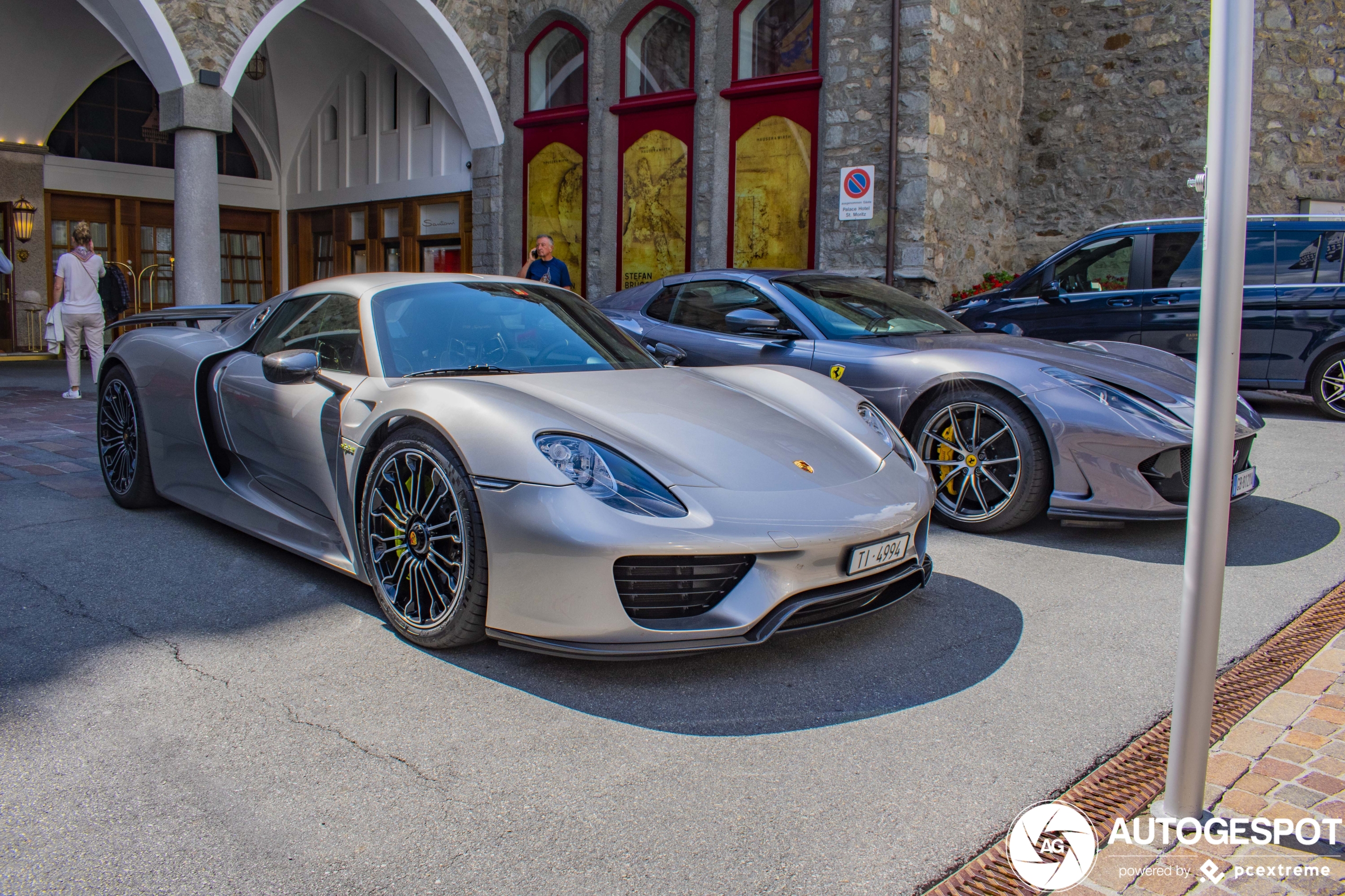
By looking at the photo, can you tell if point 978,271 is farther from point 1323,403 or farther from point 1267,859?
point 1267,859

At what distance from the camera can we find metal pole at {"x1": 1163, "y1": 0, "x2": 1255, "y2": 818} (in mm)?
1925

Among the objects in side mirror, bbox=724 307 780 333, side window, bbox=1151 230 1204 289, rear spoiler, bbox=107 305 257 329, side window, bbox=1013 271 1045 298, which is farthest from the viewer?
side window, bbox=1013 271 1045 298

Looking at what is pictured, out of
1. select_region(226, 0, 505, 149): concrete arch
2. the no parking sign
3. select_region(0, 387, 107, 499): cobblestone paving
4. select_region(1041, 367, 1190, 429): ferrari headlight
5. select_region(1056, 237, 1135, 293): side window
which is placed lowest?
select_region(0, 387, 107, 499): cobblestone paving

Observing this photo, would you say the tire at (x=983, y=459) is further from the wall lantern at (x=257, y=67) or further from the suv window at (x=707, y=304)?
the wall lantern at (x=257, y=67)

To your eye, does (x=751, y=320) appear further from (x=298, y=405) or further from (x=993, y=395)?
(x=298, y=405)

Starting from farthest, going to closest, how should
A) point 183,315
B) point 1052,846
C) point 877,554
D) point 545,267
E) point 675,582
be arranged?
1. point 545,267
2. point 183,315
3. point 877,554
4. point 675,582
5. point 1052,846

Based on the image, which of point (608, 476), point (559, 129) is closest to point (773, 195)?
point (559, 129)

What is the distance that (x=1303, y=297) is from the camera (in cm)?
844

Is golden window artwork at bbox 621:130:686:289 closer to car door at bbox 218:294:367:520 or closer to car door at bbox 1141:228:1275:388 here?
car door at bbox 1141:228:1275:388

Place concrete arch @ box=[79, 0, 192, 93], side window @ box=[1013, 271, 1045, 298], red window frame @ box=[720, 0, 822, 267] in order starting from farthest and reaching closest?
red window frame @ box=[720, 0, 822, 267] < concrete arch @ box=[79, 0, 192, 93] < side window @ box=[1013, 271, 1045, 298]

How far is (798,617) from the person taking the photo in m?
2.96

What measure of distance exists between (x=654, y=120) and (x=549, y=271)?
4094 mm

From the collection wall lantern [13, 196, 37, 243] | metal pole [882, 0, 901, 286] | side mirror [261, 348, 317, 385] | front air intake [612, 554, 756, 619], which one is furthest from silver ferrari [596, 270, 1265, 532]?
wall lantern [13, 196, 37, 243]

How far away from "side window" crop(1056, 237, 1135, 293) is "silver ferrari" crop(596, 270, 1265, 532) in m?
3.64
